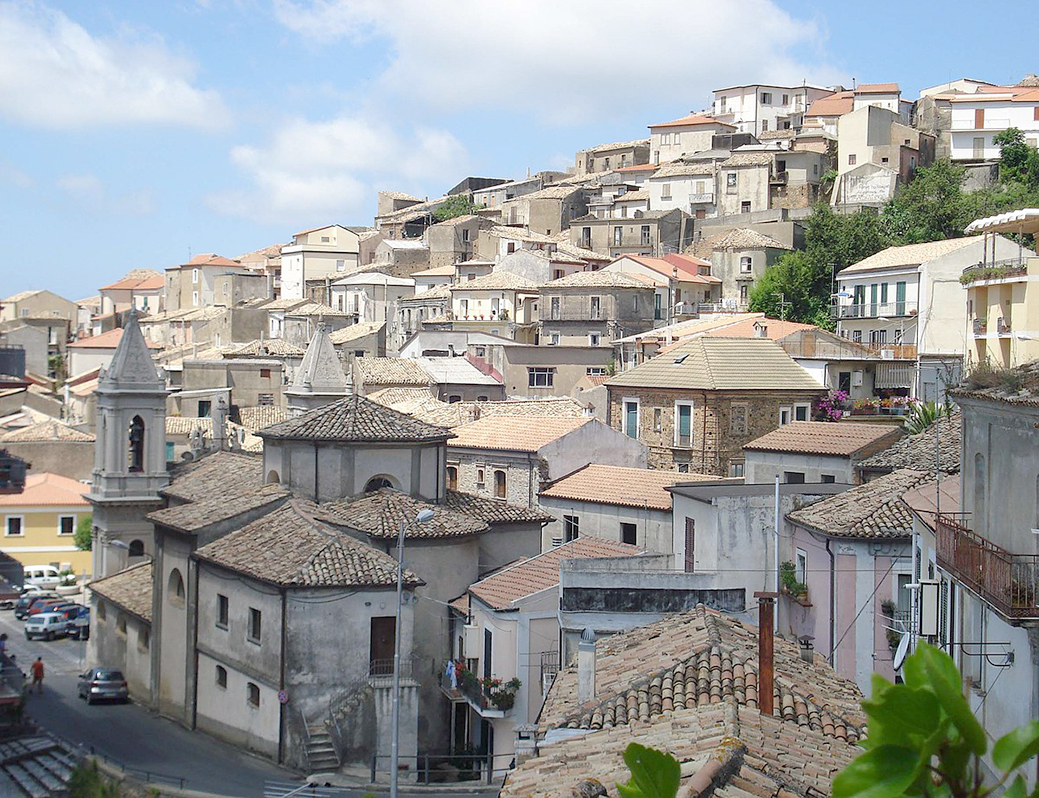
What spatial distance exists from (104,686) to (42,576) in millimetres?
21324

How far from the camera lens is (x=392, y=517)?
115 feet

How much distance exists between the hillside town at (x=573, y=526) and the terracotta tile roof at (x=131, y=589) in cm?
20

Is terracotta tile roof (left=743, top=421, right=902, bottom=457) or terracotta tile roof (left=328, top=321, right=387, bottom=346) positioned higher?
terracotta tile roof (left=328, top=321, right=387, bottom=346)

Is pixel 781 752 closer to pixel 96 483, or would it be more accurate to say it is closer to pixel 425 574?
pixel 425 574

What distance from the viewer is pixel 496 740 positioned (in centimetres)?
3153

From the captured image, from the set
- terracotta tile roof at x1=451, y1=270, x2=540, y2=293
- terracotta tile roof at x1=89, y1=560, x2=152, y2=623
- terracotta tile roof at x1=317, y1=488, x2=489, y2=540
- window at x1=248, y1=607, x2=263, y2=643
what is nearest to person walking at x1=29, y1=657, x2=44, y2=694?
terracotta tile roof at x1=89, y1=560, x2=152, y2=623

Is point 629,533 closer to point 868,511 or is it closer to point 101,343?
point 868,511

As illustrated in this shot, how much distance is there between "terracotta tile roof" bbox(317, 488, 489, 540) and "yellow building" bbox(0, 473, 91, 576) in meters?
28.4

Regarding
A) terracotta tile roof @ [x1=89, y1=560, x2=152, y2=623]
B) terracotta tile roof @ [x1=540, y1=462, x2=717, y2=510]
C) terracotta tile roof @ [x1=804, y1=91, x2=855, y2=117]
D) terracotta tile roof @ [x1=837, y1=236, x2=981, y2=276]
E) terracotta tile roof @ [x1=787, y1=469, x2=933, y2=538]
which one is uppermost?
terracotta tile roof @ [x1=804, y1=91, x2=855, y2=117]

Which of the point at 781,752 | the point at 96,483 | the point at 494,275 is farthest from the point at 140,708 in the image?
the point at 494,275

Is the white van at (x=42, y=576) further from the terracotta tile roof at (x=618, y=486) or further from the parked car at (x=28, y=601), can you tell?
the terracotta tile roof at (x=618, y=486)

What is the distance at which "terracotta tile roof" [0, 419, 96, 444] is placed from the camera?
65.2 m

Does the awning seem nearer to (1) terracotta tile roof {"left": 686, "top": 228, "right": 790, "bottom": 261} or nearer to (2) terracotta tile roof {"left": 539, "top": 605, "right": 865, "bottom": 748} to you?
(2) terracotta tile roof {"left": 539, "top": 605, "right": 865, "bottom": 748}

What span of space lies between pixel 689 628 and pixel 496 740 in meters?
9.76
